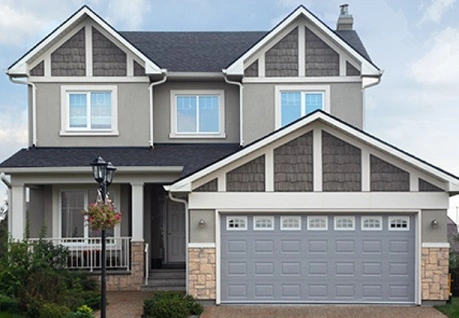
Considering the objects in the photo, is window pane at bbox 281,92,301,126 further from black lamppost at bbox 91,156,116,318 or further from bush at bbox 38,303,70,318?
bush at bbox 38,303,70,318

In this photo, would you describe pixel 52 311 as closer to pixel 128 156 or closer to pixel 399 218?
pixel 128 156

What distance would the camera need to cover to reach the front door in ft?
56.3

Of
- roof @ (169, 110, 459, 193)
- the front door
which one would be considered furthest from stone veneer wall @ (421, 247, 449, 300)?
the front door

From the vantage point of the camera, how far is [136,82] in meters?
16.6

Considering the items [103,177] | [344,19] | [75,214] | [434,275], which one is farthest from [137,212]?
[344,19]

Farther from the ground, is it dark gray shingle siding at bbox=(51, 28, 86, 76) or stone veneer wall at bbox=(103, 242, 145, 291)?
dark gray shingle siding at bbox=(51, 28, 86, 76)

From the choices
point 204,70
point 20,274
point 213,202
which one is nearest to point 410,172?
point 213,202

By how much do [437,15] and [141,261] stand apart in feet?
38.8

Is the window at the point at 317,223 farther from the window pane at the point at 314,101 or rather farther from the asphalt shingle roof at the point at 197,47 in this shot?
the asphalt shingle roof at the point at 197,47

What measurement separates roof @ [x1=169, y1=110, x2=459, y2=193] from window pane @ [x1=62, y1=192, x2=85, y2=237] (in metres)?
5.26

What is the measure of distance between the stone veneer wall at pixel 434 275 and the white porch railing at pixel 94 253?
831cm

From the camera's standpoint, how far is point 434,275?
12906 mm

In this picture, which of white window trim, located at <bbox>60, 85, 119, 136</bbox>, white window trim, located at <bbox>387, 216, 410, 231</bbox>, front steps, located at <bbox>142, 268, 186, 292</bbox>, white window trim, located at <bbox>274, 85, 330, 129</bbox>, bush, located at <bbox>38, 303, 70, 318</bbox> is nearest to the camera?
bush, located at <bbox>38, 303, 70, 318</bbox>

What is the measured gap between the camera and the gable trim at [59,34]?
1617cm
